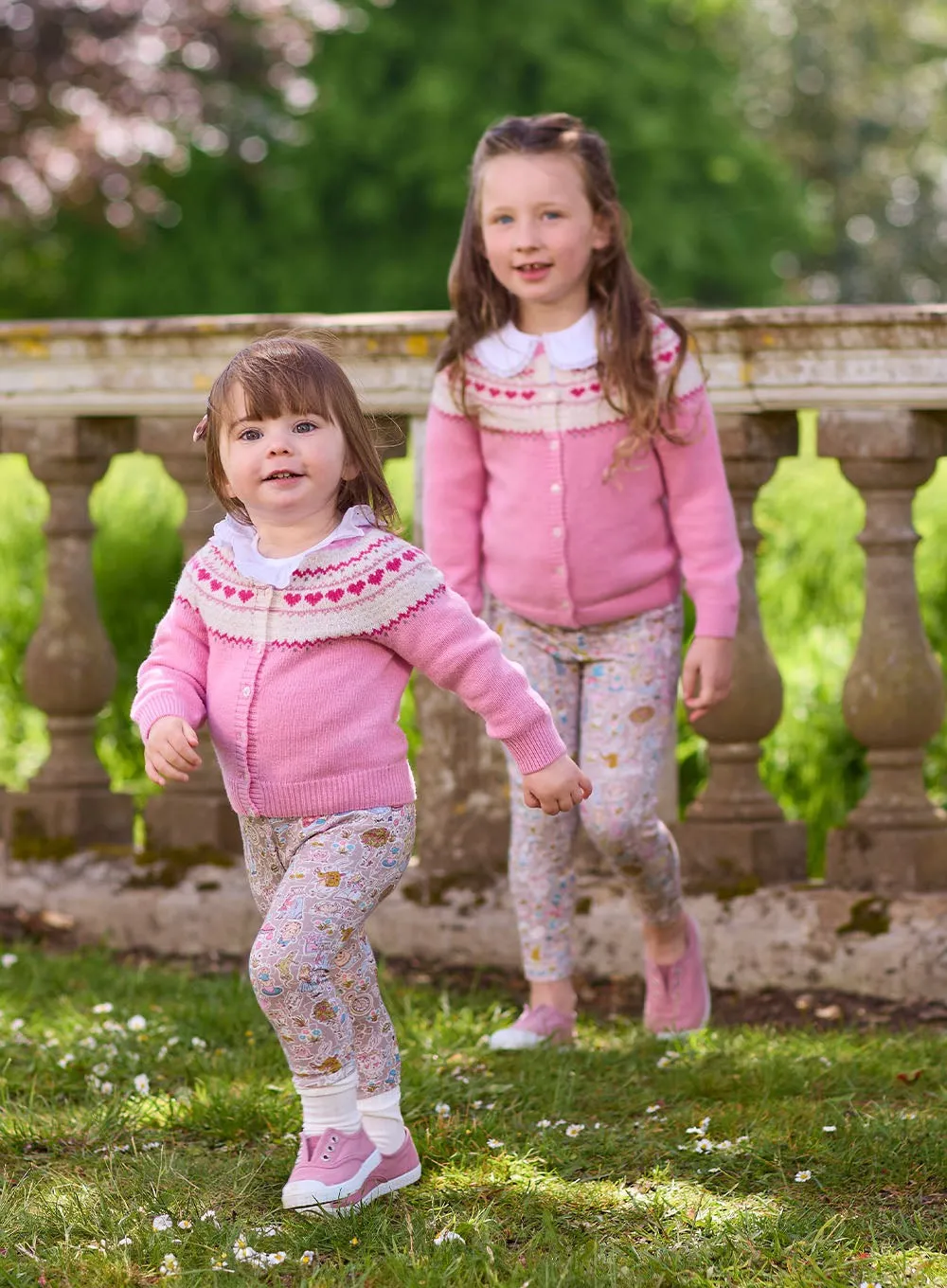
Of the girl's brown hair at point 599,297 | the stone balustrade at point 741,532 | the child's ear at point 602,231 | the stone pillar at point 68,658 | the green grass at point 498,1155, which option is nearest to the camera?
the green grass at point 498,1155

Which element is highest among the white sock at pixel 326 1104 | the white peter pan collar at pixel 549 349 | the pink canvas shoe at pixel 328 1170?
the white peter pan collar at pixel 549 349

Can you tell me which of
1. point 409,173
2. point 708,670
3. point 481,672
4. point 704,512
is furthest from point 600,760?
point 409,173

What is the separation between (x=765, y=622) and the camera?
5.16 meters

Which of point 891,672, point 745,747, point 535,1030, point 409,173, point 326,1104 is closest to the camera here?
point 326,1104

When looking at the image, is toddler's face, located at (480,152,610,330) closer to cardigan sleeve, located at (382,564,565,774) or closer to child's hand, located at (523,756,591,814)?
cardigan sleeve, located at (382,564,565,774)

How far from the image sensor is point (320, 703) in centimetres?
265

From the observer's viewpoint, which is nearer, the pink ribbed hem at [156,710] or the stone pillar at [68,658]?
the pink ribbed hem at [156,710]

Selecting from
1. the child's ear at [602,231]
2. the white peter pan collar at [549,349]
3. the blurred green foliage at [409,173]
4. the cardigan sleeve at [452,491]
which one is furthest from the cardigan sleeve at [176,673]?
the blurred green foliage at [409,173]

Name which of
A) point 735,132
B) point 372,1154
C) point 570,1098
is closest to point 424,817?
point 570,1098

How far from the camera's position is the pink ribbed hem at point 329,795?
2.66m

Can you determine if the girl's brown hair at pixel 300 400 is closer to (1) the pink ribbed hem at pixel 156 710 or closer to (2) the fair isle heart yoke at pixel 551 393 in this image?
(1) the pink ribbed hem at pixel 156 710

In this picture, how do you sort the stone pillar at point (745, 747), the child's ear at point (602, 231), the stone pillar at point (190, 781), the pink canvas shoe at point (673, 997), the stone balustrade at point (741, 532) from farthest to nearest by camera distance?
the stone pillar at point (190, 781), the stone pillar at point (745, 747), the stone balustrade at point (741, 532), the pink canvas shoe at point (673, 997), the child's ear at point (602, 231)

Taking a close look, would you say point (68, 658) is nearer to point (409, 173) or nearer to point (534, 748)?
point (534, 748)

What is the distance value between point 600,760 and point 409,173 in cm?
2203
